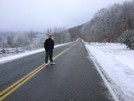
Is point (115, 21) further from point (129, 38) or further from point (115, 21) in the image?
point (129, 38)

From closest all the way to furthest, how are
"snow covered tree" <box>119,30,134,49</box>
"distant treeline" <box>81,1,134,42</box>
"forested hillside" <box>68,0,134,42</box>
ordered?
1. "snow covered tree" <box>119,30,134,49</box>
2. "forested hillside" <box>68,0,134,42</box>
3. "distant treeline" <box>81,1,134,42</box>

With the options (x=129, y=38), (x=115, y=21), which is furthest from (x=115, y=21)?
(x=129, y=38)

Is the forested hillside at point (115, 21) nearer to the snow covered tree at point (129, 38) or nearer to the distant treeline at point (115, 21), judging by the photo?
the distant treeline at point (115, 21)

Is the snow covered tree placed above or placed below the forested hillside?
below

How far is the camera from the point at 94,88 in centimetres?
462

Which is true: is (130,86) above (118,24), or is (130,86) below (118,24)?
below

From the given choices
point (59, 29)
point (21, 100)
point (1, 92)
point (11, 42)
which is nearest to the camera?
point (21, 100)

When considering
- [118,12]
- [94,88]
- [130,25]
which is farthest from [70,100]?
[118,12]

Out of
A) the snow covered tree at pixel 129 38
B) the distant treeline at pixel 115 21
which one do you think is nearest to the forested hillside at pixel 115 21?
the distant treeline at pixel 115 21

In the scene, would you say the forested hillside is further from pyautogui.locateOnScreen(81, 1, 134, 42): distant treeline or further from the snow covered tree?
the snow covered tree

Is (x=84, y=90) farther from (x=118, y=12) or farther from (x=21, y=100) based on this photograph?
(x=118, y=12)

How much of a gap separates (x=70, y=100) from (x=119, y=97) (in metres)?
1.47

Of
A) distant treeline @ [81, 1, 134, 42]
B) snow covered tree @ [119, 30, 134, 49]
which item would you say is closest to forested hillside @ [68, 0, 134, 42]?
distant treeline @ [81, 1, 134, 42]

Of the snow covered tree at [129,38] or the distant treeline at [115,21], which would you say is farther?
the distant treeline at [115,21]
